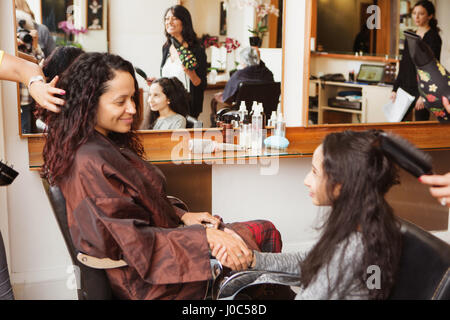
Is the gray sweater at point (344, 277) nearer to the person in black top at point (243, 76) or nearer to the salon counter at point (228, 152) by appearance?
the salon counter at point (228, 152)

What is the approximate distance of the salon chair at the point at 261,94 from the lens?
2857 millimetres

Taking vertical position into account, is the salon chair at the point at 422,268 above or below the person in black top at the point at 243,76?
below

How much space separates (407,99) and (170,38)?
1.51 meters

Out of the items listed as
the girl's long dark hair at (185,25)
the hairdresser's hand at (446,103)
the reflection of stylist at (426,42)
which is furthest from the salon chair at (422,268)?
the reflection of stylist at (426,42)

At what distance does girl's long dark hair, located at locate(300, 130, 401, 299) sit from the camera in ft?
4.23

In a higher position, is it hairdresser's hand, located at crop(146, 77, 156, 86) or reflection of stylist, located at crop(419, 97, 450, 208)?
hairdresser's hand, located at crop(146, 77, 156, 86)

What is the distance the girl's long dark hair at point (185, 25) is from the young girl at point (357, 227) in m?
1.53

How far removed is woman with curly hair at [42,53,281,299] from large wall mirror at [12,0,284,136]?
745 mm

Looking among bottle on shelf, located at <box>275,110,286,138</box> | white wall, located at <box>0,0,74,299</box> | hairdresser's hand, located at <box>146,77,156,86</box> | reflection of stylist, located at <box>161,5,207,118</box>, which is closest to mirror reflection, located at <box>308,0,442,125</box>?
bottle on shelf, located at <box>275,110,286,138</box>

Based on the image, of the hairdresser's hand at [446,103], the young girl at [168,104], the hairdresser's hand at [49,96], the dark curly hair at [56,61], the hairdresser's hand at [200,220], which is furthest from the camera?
the young girl at [168,104]

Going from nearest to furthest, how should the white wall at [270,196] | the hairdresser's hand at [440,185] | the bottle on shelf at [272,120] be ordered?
the hairdresser's hand at [440,185], the bottle on shelf at [272,120], the white wall at [270,196]
